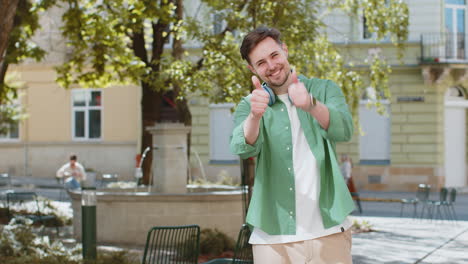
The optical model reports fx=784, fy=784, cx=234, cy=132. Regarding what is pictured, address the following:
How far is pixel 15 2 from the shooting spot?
27.1ft

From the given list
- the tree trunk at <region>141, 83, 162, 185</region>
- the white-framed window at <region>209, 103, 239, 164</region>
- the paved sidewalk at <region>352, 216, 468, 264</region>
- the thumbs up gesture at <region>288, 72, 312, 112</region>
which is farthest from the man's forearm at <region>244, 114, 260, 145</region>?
the white-framed window at <region>209, 103, 239, 164</region>

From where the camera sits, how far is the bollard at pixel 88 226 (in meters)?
8.80

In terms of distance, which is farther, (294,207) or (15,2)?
(15,2)

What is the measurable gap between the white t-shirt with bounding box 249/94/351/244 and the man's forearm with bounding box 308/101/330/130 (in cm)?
20

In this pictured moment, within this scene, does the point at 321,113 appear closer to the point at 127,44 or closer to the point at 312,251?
the point at 312,251

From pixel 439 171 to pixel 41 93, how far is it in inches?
694

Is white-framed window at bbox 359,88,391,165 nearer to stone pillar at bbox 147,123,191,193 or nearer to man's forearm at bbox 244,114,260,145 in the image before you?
stone pillar at bbox 147,123,191,193

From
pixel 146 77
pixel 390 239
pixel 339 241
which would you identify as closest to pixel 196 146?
pixel 146 77

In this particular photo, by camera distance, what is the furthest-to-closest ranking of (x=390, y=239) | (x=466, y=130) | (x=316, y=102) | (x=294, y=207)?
1. (x=466, y=130)
2. (x=390, y=239)
3. (x=294, y=207)
4. (x=316, y=102)

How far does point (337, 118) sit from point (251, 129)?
0.35 metres

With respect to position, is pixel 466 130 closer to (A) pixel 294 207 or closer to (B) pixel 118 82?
(B) pixel 118 82

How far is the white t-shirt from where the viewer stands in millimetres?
3238

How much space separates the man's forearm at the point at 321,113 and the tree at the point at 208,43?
8.40 meters

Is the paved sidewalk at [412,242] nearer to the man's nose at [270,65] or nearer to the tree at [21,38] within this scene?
the tree at [21,38]
